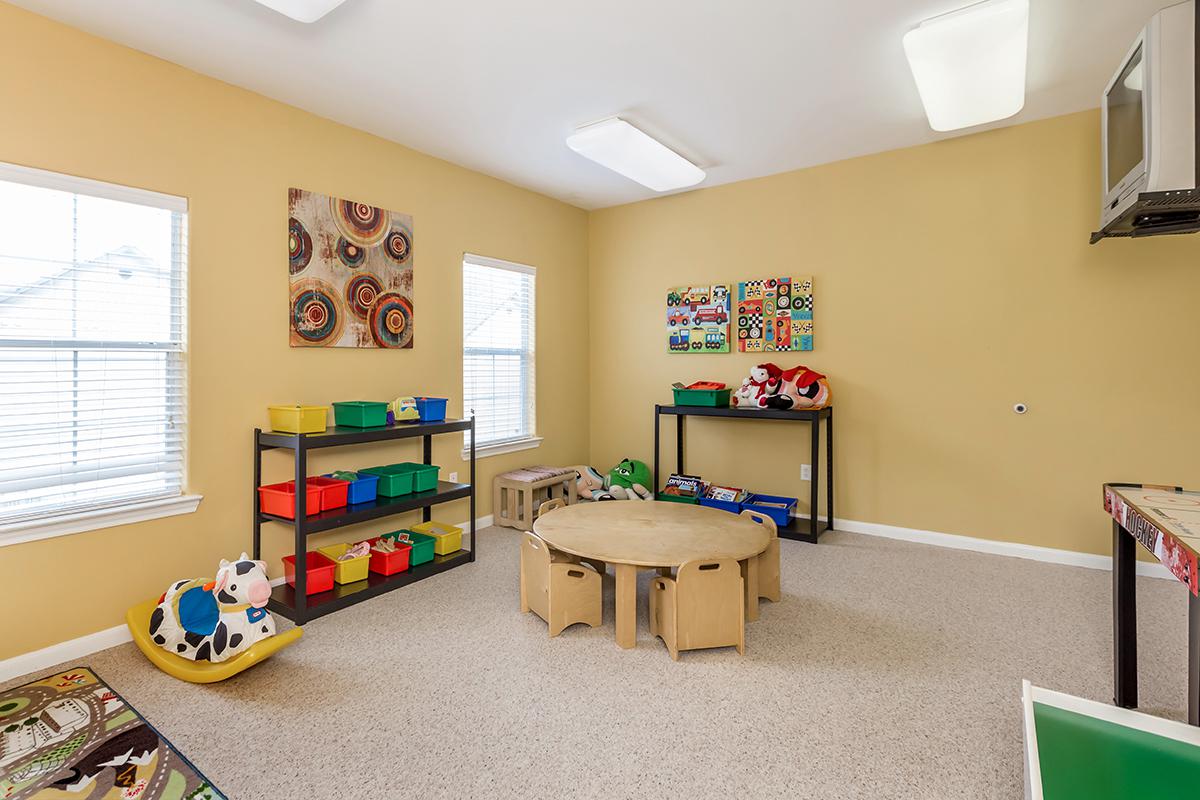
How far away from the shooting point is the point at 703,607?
8.21 ft

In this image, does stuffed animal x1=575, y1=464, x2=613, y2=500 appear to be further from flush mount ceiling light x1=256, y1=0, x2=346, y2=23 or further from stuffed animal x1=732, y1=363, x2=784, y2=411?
flush mount ceiling light x1=256, y1=0, x2=346, y2=23

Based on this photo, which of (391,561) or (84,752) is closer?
(84,752)

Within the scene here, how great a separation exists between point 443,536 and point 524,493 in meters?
0.87

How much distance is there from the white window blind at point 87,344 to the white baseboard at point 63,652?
0.56 metres

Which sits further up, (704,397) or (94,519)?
(704,397)

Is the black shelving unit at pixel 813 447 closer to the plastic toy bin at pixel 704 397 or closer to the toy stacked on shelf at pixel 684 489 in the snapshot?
the plastic toy bin at pixel 704 397

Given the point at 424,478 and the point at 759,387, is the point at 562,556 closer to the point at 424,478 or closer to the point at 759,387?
the point at 424,478

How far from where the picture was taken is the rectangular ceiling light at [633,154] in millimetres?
3508

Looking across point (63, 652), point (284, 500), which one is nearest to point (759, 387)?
point (284, 500)

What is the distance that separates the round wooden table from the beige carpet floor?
24 cm

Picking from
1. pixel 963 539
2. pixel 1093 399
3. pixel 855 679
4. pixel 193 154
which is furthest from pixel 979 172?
pixel 193 154

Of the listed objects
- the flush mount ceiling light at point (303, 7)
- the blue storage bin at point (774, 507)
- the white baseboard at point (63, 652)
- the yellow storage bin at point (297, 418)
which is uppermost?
the flush mount ceiling light at point (303, 7)

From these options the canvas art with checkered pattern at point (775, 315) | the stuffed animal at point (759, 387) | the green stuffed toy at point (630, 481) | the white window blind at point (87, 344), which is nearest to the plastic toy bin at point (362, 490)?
the white window blind at point (87, 344)

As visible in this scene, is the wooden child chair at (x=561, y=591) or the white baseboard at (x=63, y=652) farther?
the wooden child chair at (x=561, y=591)
